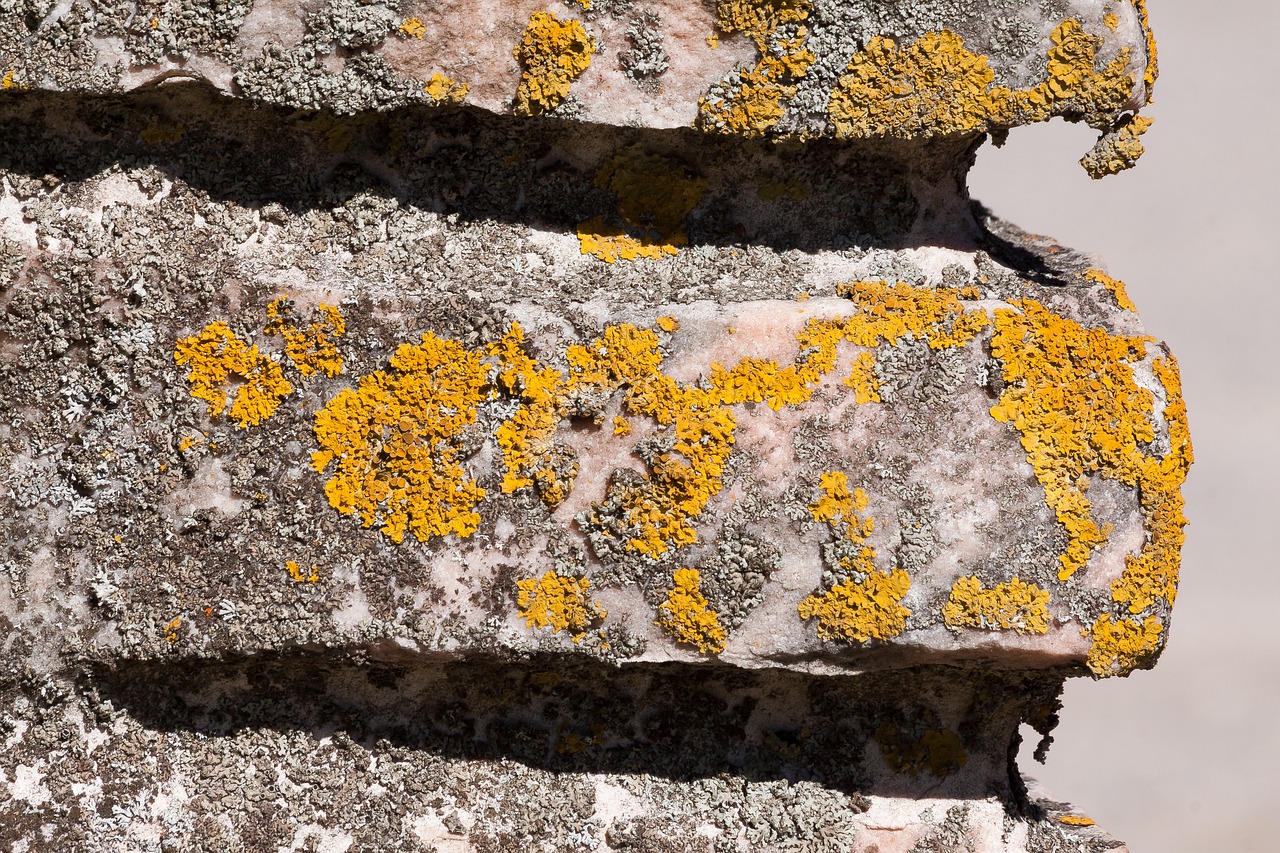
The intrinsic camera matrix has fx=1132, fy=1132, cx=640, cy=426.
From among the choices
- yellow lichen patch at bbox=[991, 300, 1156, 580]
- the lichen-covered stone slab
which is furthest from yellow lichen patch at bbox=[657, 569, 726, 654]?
yellow lichen patch at bbox=[991, 300, 1156, 580]

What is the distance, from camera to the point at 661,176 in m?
2.62

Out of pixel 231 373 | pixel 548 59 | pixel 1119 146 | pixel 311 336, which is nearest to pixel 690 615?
pixel 311 336

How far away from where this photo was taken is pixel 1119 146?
2506 millimetres

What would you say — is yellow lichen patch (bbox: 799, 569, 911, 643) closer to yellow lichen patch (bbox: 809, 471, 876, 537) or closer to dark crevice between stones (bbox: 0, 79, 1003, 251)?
yellow lichen patch (bbox: 809, 471, 876, 537)

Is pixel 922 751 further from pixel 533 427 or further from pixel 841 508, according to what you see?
pixel 533 427

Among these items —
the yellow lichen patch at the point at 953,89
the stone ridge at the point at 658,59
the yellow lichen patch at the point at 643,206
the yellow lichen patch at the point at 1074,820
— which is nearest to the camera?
the stone ridge at the point at 658,59

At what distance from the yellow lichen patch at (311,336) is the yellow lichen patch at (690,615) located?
0.85 m

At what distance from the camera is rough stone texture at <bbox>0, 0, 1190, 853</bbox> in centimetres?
238

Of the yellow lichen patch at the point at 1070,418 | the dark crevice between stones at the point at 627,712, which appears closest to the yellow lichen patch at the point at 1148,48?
the yellow lichen patch at the point at 1070,418

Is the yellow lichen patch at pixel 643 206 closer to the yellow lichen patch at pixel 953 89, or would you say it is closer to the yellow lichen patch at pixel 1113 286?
the yellow lichen patch at pixel 953 89

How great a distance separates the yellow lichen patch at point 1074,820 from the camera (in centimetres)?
289

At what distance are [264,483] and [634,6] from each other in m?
1.28

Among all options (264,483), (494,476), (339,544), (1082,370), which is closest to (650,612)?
(494,476)

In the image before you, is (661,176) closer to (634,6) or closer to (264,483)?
(634,6)
